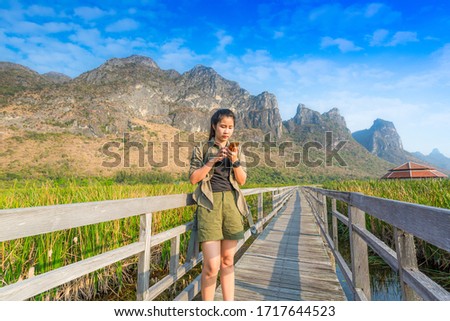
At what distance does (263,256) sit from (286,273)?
0.74 m

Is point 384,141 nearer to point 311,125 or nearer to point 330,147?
point 311,125

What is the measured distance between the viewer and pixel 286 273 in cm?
322

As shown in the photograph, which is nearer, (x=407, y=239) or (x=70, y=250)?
(x=407, y=239)

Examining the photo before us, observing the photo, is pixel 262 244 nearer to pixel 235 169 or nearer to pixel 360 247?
pixel 360 247

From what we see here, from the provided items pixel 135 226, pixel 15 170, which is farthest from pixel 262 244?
pixel 15 170

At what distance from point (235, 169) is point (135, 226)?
2.45 metres

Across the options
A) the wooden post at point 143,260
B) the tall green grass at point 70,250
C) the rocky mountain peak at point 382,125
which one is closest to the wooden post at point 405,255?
the wooden post at point 143,260

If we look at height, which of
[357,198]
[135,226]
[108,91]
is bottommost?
[135,226]

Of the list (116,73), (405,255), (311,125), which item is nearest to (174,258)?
(405,255)

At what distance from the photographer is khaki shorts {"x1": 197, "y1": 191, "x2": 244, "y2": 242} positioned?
1727mm

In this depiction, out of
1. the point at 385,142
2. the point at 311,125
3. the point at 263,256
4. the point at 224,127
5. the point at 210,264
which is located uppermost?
the point at 311,125

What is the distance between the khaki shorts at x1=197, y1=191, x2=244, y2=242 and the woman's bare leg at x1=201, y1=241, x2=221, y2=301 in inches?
2.4

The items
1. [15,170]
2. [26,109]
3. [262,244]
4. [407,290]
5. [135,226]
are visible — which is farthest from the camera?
[26,109]

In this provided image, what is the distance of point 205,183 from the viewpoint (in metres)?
1.80
